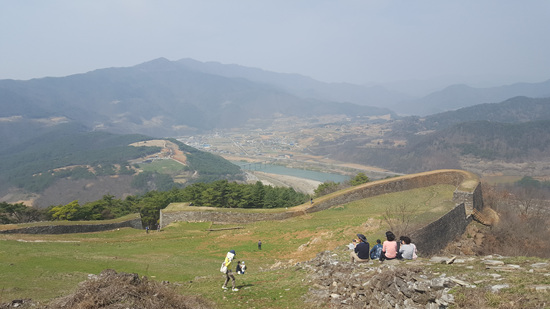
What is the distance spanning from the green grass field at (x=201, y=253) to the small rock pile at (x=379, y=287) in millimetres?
1007

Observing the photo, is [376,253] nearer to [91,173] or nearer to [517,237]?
[517,237]

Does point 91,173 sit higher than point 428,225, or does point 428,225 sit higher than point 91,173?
point 428,225

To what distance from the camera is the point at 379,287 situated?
9.10 metres

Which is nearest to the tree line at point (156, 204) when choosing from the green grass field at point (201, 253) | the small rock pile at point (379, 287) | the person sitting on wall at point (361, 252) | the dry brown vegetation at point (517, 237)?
the green grass field at point (201, 253)

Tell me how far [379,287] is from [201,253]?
1771cm

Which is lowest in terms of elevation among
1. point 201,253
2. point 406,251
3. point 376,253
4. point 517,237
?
point 517,237

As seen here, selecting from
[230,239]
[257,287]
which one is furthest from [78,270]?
[230,239]

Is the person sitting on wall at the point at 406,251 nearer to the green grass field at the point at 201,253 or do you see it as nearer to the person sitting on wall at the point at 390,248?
the person sitting on wall at the point at 390,248

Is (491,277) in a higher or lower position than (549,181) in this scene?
higher

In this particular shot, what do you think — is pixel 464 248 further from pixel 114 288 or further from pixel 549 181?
pixel 549 181

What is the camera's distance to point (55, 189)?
11225 centimetres

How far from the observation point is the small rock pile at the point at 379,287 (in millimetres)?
8102

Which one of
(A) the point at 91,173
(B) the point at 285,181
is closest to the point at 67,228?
(B) the point at 285,181

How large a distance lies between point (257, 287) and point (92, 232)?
2510cm
